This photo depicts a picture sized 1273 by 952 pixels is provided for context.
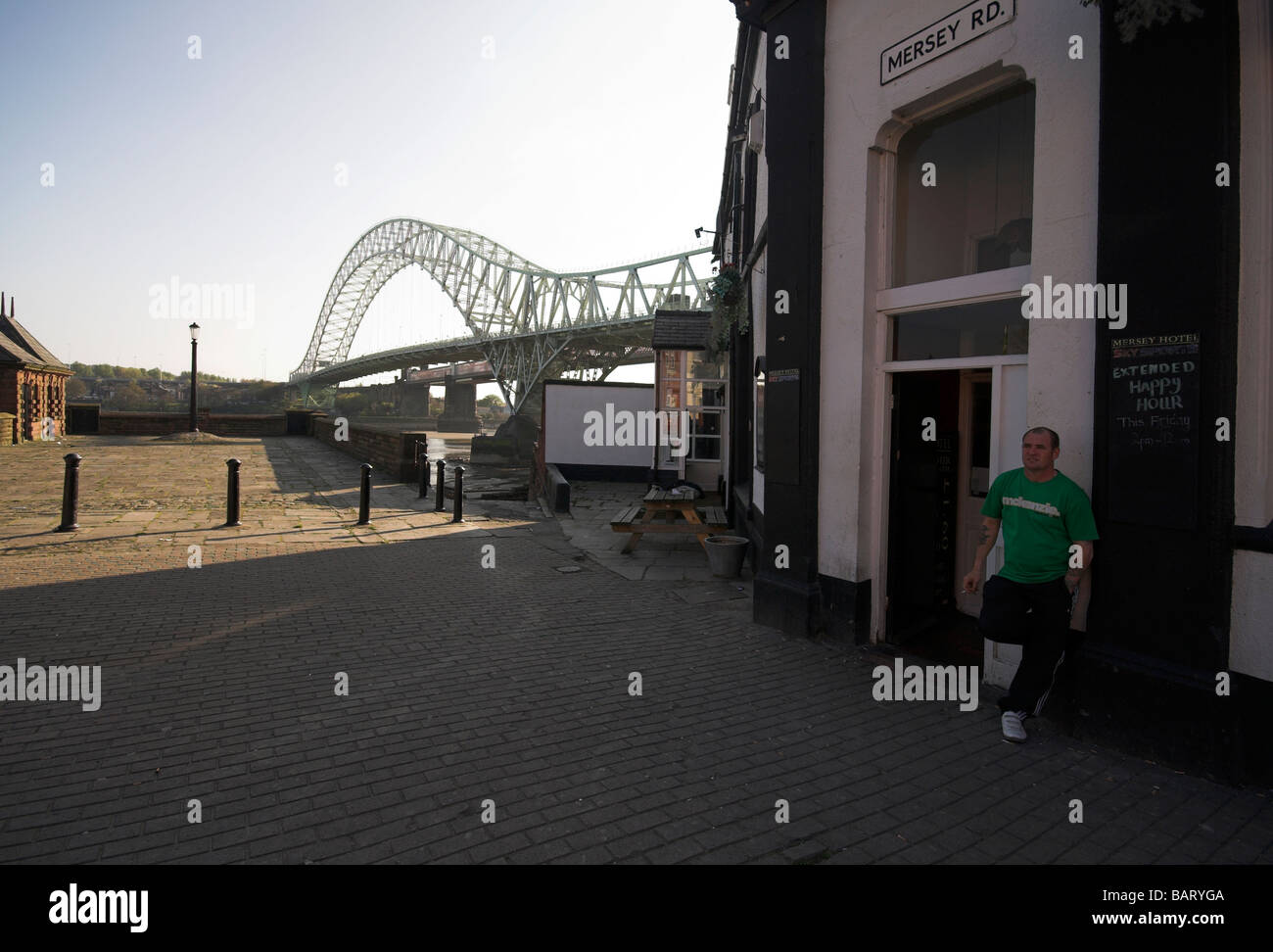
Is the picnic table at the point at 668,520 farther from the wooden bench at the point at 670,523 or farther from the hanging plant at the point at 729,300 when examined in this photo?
the hanging plant at the point at 729,300

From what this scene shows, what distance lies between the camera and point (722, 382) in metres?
13.6

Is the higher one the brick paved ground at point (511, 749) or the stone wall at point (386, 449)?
the stone wall at point (386, 449)

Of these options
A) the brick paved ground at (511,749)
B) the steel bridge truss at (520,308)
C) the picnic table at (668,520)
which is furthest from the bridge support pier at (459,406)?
the brick paved ground at (511,749)

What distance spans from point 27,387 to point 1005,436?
33.5m

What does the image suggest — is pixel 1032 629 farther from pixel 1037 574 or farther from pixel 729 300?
pixel 729 300

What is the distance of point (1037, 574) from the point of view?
3.88 meters

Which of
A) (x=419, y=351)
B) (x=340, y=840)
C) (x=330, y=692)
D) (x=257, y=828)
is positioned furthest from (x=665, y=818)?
(x=419, y=351)

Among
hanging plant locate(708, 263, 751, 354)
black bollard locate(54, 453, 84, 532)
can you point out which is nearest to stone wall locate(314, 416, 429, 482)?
black bollard locate(54, 453, 84, 532)

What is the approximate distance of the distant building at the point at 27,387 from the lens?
85.0 ft

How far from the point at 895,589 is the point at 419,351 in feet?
242

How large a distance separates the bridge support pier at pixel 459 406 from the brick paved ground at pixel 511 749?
259ft
